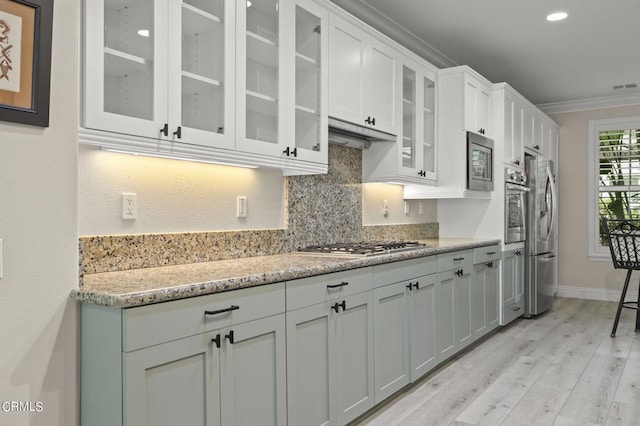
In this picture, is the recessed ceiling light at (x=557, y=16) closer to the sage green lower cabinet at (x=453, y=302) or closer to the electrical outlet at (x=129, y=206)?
the sage green lower cabinet at (x=453, y=302)

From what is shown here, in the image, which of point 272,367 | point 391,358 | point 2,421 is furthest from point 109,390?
point 391,358

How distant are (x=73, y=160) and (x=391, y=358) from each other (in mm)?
1961

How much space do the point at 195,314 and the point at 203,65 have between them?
1076 mm

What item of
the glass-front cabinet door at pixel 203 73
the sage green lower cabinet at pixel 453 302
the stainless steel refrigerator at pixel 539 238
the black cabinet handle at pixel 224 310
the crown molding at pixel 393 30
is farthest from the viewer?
the stainless steel refrigerator at pixel 539 238

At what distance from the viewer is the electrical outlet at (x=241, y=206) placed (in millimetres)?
2736

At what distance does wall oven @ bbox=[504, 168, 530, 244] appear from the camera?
15.4ft

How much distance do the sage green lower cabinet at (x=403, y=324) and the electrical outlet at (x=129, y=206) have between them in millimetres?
1240

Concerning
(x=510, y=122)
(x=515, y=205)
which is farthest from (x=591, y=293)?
(x=510, y=122)

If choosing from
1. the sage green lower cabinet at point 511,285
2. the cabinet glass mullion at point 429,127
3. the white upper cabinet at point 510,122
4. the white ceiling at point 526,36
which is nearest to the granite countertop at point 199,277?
the cabinet glass mullion at point 429,127

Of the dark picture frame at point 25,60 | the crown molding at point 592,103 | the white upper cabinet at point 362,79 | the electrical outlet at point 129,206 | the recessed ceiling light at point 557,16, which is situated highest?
the recessed ceiling light at point 557,16

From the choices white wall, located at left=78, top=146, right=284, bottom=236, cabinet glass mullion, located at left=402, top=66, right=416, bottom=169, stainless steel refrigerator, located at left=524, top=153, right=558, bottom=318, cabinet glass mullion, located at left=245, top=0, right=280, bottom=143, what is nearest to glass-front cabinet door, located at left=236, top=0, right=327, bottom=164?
cabinet glass mullion, located at left=245, top=0, right=280, bottom=143

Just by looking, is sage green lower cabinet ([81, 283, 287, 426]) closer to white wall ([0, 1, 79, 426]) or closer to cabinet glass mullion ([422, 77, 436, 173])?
white wall ([0, 1, 79, 426])

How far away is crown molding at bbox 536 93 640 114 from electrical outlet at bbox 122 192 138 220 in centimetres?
618

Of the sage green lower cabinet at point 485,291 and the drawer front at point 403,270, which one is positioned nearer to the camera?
the drawer front at point 403,270
